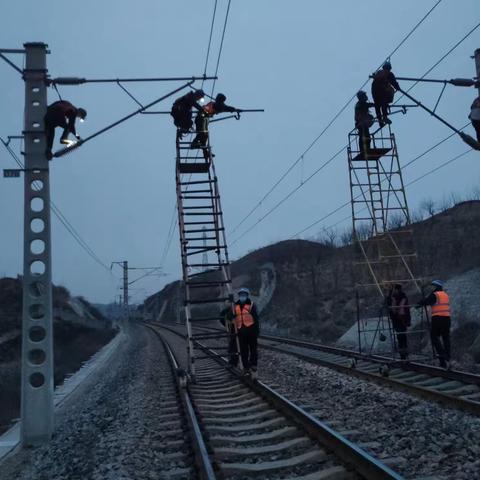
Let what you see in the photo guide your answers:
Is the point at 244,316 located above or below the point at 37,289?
below

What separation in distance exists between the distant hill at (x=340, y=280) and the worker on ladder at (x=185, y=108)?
31.2 ft

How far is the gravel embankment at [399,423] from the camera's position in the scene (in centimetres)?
597

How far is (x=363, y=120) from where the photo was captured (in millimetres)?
14117

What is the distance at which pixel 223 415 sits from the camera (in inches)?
356

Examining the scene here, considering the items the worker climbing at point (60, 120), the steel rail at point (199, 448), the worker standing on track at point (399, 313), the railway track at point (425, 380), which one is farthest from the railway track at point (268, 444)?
the worker climbing at point (60, 120)

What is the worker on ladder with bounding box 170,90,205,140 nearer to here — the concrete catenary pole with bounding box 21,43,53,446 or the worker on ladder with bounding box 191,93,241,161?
the worker on ladder with bounding box 191,93,241,161

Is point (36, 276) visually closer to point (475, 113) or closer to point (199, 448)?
point (199, 448)

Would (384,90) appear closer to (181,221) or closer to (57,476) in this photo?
(181,221)

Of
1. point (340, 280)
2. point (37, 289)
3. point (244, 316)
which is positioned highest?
point (340, 280)

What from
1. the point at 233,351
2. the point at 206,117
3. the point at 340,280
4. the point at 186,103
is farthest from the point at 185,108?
the point at 340,280

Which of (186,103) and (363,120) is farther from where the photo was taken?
(363,120)

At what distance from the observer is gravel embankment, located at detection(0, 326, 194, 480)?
6602 mm

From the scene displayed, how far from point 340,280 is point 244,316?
3904 cm

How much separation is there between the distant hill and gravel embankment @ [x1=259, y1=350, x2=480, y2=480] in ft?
19.6
